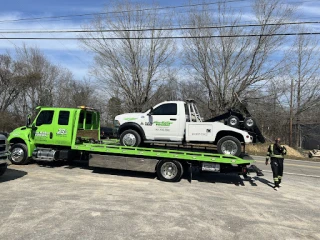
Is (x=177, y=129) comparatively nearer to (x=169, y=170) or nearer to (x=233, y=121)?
(x=169, y=170)

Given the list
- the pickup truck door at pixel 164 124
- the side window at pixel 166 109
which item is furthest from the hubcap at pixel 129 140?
the side window at pixel 166 109

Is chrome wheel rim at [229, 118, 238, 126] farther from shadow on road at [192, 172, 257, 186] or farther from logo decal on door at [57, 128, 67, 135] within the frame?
logo decal on door at [57, 128, 67, 135]

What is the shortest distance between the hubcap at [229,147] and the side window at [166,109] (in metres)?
1.91

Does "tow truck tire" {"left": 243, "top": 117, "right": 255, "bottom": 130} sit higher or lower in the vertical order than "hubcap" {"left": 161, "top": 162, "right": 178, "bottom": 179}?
higher

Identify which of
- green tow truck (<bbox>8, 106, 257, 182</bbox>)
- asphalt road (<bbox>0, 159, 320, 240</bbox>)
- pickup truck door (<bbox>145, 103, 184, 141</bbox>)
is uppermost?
pickup truck door (<bbox>145, 103, 184, 141</bbox>)

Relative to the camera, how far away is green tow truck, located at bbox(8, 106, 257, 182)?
9.56 metres

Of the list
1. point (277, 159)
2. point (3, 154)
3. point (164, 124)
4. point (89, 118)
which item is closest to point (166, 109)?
point (164, 124)

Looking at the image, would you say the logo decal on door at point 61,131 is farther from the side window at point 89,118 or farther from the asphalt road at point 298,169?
the asphalt road at point 298,169

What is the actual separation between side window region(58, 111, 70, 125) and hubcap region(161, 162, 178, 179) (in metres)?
4.03

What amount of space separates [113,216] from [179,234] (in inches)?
59.2

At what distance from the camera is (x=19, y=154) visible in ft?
38.5

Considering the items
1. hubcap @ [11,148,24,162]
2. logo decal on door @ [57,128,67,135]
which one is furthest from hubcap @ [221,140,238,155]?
hubcap @ [11,148,24,162]

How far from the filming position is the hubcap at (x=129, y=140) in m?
10.6

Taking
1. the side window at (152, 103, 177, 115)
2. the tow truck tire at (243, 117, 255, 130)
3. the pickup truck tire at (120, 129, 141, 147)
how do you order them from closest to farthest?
the tow truck tire at (243, 117, 255, 130) < the side window at (152, 103, 177, 115) < the pickup truck tire at (120, 129, 141, 147)
